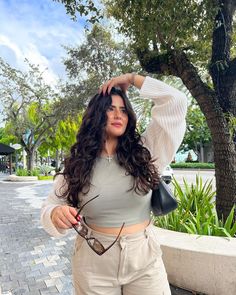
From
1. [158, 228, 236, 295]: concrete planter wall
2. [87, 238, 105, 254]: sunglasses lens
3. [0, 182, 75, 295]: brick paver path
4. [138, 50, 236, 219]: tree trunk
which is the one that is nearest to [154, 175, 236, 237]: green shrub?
[138, 50, 236, 219]: tree trunk

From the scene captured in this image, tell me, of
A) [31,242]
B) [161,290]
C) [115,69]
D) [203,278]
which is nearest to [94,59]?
[115,69]

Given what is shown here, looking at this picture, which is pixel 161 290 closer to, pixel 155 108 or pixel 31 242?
pixel 155 108

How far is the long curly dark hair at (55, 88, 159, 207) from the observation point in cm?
151

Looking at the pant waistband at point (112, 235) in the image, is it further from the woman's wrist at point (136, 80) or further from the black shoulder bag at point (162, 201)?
the woman's wrist at point (136, 80)

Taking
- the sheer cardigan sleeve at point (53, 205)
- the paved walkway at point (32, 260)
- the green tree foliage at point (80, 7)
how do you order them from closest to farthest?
the sheer cardigan sleeve at point (53, 205)
the paved walkway at point (32, 260)
the green tree foliage at point (80, 7)

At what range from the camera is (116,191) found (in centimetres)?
146

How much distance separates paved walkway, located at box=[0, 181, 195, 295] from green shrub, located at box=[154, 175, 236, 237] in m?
0.71

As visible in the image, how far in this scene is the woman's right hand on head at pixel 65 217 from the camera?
1252mm

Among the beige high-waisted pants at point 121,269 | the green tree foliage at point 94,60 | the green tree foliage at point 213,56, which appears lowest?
the beige high-waisted pants at point 121,269

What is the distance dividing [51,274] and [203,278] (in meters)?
1.75

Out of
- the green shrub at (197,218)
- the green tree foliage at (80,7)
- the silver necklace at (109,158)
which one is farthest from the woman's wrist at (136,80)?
the green tree foliage at (80,7)

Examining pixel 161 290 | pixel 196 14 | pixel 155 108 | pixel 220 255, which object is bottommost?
pixel 220 255

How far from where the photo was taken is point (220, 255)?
101 inches

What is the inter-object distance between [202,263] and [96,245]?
5.22 feet
